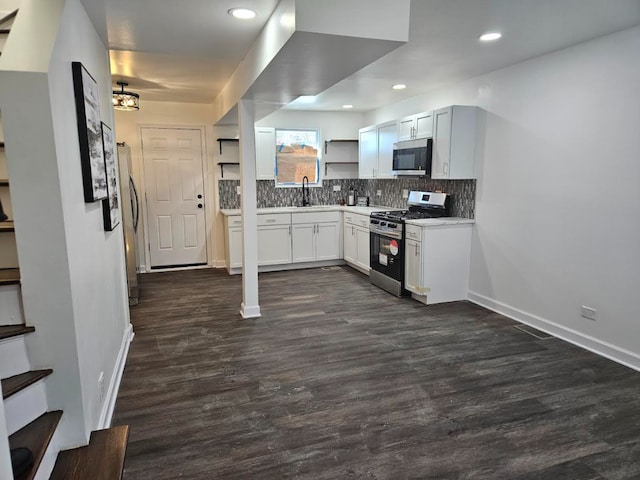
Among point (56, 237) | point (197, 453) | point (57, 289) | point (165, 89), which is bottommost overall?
point (197, 453)

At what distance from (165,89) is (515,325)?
184 inches

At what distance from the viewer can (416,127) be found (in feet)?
16.0

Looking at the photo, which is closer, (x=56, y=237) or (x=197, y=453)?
(x=56, y=237)

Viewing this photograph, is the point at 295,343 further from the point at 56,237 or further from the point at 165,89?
the point at 165,89

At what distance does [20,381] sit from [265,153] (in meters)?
5.04

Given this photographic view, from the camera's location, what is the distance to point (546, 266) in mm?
3725

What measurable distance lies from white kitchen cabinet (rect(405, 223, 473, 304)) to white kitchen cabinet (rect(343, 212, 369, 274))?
3.39 ft

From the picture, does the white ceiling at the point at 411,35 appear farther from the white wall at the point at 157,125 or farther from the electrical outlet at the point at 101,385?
the electrical outlet at the point at 101,385

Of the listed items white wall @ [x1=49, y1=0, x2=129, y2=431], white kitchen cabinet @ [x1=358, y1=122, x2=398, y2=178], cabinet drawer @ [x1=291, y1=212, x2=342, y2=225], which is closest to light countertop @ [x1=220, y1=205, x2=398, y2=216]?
cabinet drawer @ [x1=291, y1=212, x2=342, y2=225]

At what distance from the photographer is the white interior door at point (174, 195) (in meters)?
6.04

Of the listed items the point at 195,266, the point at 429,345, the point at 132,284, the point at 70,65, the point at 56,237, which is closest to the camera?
the point at 56,237

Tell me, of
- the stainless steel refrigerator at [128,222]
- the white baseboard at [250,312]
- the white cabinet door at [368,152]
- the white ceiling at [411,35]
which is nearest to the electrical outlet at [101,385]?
the white baseboard at [250,312]

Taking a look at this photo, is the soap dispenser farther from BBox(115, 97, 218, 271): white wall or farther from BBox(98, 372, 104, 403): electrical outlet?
BBox(98, 372, 104, 403): electrical outlet

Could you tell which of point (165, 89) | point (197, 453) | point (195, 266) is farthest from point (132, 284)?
point (197, 453)
